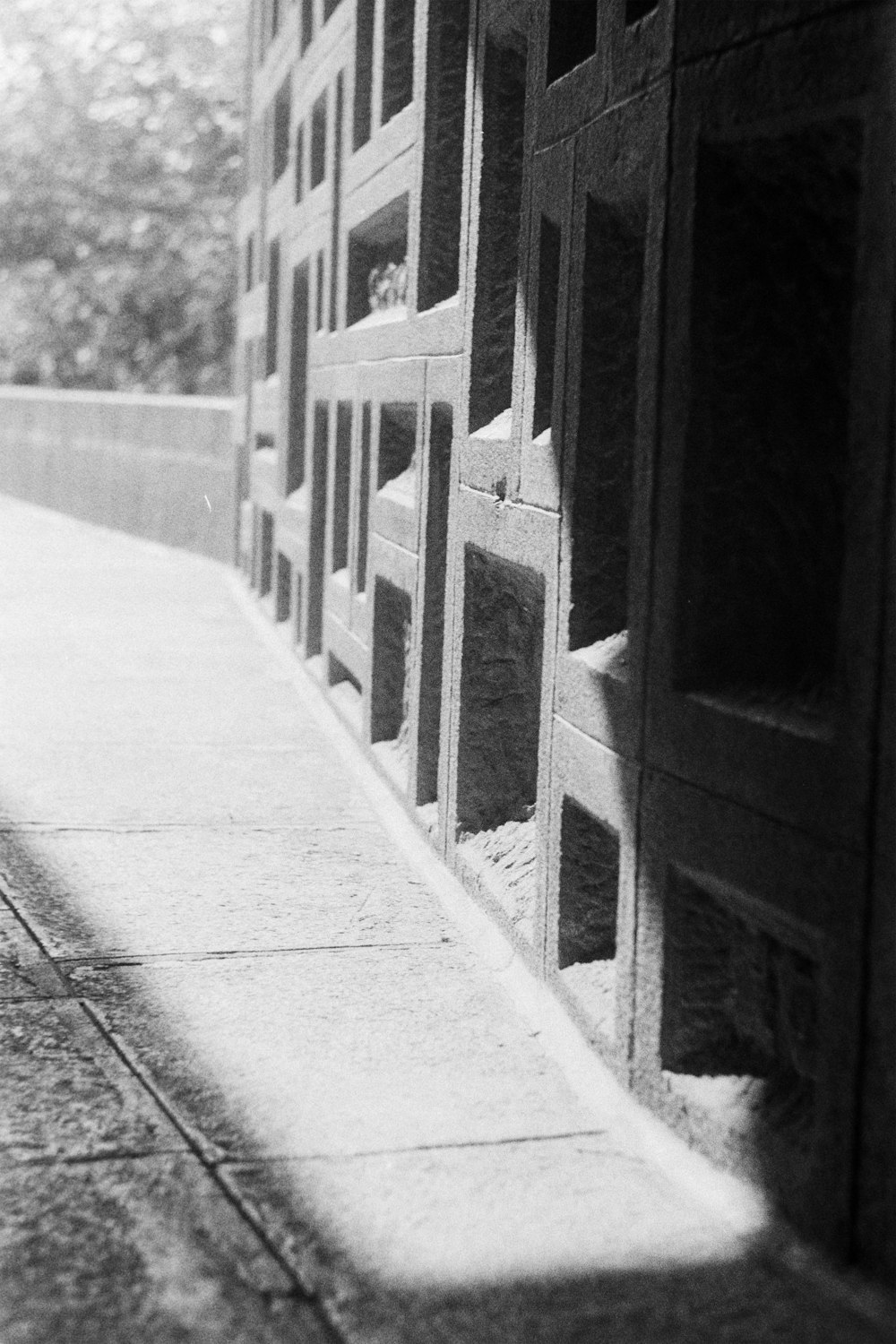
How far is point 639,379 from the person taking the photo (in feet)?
9.85

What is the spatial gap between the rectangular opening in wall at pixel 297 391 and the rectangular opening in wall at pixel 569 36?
515 cm

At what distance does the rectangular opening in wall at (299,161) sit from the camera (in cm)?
869

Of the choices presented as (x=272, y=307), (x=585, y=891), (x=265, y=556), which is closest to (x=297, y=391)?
(x=272, y=307)

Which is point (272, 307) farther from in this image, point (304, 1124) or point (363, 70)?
point (304, 1124)

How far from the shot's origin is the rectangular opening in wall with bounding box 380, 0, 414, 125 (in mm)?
6062

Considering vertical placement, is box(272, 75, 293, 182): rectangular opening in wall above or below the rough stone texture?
above

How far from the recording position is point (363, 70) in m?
6.67

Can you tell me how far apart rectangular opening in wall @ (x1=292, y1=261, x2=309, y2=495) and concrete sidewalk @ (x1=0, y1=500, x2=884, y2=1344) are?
3.88 m

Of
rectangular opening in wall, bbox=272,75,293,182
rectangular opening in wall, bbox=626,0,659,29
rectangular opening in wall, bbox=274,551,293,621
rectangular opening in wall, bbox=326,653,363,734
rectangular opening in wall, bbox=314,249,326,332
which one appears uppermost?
rectangular opening in wall, bbox=272,75,293,182

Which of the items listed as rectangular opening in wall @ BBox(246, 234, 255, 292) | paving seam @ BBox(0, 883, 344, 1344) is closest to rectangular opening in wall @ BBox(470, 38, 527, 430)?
paving seam @ BBox(0, 883, 344, 1344)

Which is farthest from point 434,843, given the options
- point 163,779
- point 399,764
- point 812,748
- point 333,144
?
point 333,144

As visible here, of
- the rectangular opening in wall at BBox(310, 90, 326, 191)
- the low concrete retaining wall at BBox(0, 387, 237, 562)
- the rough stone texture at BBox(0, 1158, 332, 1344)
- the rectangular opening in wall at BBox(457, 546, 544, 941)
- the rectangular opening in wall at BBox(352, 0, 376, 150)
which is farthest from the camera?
the low concrete retaining wall at BBox(0, 387, 237, 562)

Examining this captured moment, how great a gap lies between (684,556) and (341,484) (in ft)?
14.2

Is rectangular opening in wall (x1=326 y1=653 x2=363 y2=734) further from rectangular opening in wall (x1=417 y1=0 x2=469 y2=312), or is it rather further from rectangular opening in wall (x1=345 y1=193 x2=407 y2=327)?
rectangular opening in wall (x1=417 y1=0 x2=469 y2=312)
